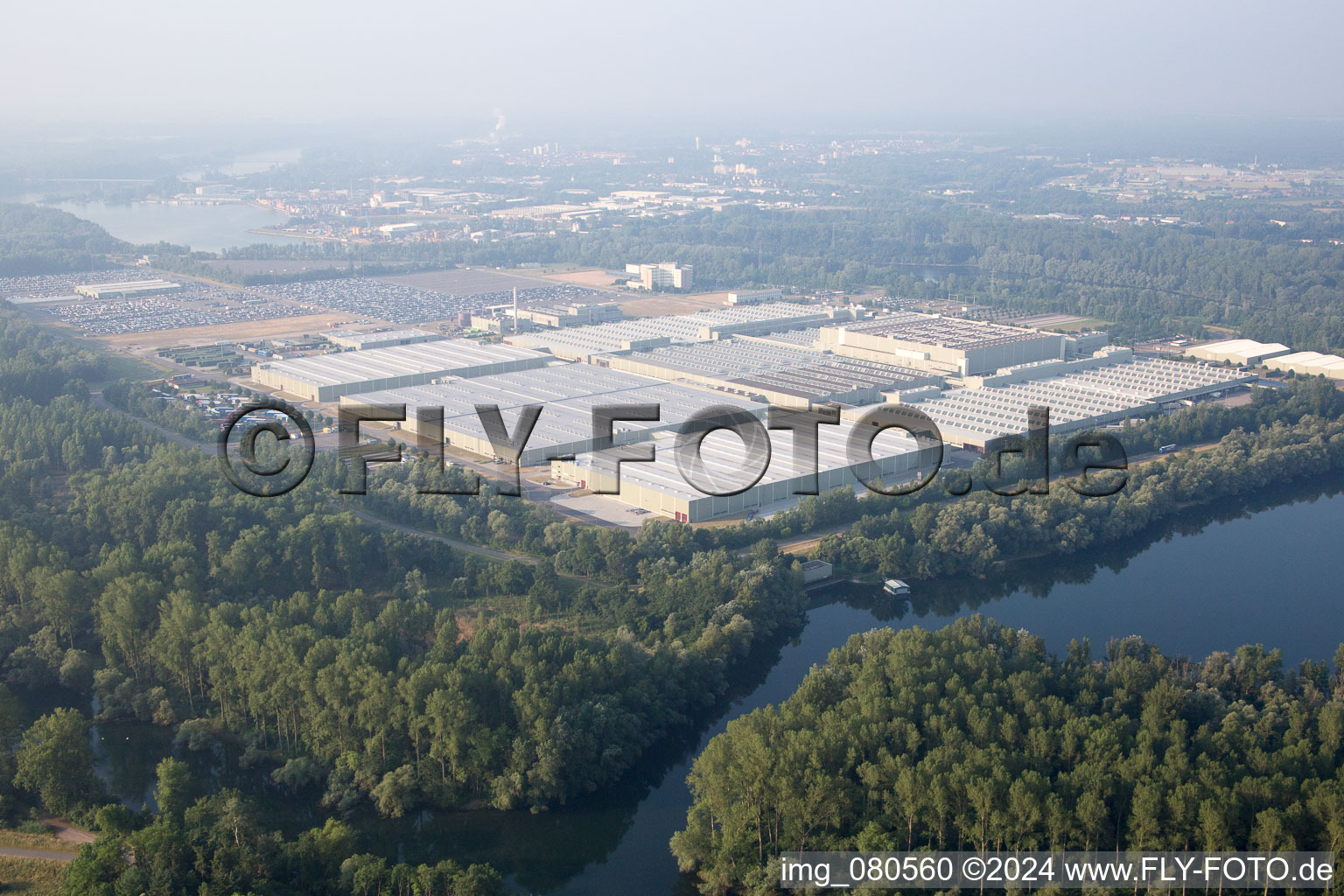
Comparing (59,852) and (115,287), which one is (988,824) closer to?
(59,852)

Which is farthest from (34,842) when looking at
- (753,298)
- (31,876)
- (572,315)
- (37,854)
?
(753,298)

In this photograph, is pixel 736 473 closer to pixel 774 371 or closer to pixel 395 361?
pixel 774 371

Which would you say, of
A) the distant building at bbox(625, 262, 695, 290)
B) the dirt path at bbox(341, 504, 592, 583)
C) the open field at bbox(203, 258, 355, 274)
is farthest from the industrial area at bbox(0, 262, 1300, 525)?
the open field at bbox(203, 258, 355, 274)

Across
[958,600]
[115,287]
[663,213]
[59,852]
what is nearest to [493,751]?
[59,852]

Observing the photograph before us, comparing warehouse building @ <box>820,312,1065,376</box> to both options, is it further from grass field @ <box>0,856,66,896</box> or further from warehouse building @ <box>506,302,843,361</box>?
grass field @ <box>0,856,66,896</box>

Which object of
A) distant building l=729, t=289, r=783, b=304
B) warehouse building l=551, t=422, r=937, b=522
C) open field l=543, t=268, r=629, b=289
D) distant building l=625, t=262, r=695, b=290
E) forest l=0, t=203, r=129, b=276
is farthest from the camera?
forest l=0, t=203, r=129, b=276

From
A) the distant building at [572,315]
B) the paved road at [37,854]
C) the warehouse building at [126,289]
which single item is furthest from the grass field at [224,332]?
the paved road at [37,854]
